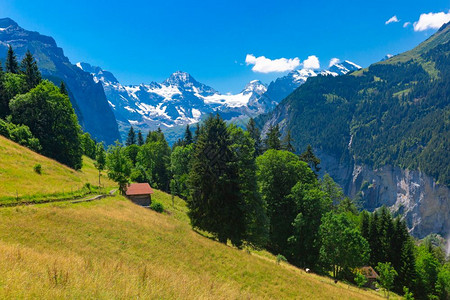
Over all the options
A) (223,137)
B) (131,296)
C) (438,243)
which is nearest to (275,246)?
(223,137)

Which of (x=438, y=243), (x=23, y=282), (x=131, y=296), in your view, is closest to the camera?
(x=23, y=282)

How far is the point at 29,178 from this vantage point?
33938 mm

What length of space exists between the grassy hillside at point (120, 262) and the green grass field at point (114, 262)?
4 cm

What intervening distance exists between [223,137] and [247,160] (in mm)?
4327

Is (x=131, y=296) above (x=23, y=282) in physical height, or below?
below

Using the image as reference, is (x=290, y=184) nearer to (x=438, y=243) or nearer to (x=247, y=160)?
(x=247, y=160)

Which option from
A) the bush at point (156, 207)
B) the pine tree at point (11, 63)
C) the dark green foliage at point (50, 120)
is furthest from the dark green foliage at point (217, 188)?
the pine tree at point (11, 63)

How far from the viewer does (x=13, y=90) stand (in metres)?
58.5

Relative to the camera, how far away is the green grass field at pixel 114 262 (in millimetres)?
8453

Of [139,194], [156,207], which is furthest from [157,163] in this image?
[156,207]

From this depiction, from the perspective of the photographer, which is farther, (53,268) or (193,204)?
(193,204)

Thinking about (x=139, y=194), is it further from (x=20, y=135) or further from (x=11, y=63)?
(x=11, y=63)

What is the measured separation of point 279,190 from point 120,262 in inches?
1311

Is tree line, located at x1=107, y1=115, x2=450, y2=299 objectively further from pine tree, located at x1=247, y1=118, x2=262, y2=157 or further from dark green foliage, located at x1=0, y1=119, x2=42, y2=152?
dark green foliage, located at x1=0, y1=119, x2=42, y2=152
